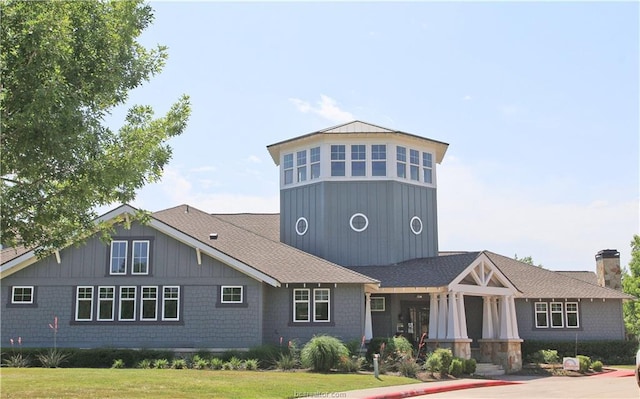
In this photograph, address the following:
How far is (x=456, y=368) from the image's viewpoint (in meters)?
25.1

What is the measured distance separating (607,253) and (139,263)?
23.9m

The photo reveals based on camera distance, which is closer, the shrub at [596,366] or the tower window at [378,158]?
the shrub at [596,366]

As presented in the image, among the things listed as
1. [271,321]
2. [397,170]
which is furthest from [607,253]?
[271,321]

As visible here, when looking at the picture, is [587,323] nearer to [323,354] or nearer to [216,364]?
[323,354]

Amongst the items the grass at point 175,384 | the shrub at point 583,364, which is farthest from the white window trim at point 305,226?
the shrub at point 583,364

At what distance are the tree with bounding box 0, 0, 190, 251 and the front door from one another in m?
17.6

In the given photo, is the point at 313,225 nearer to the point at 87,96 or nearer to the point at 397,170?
the point at 397,170

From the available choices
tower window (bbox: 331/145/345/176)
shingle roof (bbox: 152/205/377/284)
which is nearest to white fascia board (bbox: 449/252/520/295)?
shingle roof (bbox: 152/205/377/284)

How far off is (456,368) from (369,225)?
28.3ft

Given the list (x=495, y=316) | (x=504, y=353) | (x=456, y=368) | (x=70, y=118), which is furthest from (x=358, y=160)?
(x=70, y=118)

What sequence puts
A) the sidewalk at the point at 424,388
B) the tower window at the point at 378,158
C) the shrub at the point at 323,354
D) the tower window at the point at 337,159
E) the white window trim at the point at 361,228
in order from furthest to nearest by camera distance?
1. the tower window at the point at 337,159
2. the tower window at the point at 378,158
3. the white window trim at the point at 361,228
4. the shrub at the point at 323,354
5. the sidewalk at the point at 424,388

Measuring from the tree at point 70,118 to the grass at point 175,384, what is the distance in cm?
373

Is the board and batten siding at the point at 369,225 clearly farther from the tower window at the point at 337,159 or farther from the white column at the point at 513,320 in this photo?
the white column at the point at 513,320

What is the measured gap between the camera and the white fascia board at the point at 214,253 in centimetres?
2620
